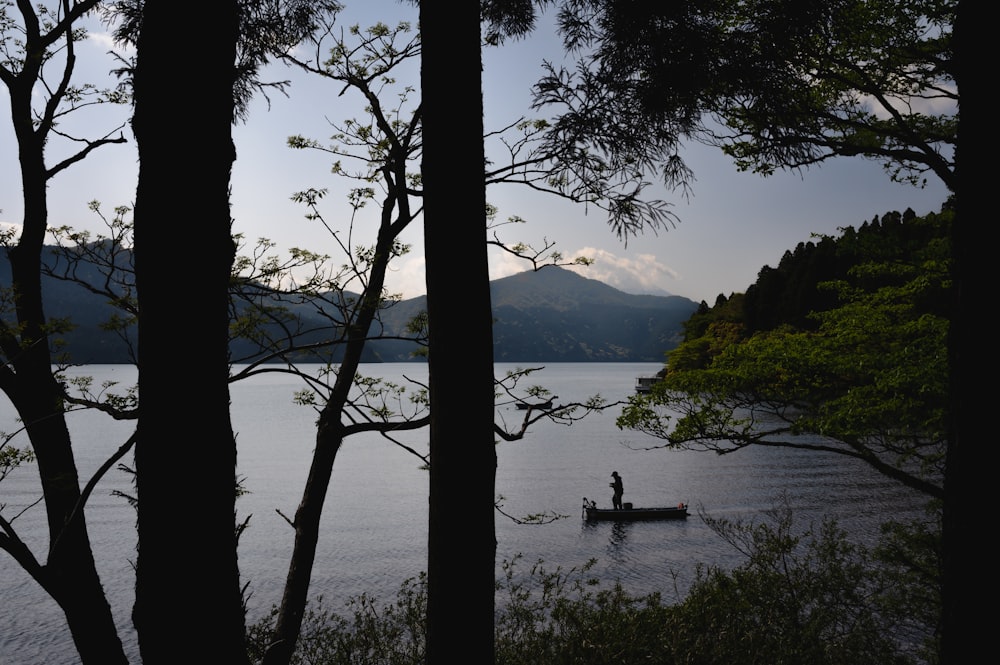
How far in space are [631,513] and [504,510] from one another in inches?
317

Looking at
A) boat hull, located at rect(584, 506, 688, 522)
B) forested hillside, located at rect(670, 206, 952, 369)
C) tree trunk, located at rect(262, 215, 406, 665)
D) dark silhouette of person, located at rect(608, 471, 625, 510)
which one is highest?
forested hillside, located at rect(670, 206, 952, 369)

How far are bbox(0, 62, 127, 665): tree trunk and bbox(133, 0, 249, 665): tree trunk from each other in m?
3.55

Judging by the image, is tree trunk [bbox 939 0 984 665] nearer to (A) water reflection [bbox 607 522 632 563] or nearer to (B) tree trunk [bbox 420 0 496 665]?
(B) tree trunk [bbox 420 0 496 665]

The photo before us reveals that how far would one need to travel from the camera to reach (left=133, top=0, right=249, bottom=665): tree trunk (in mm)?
2695

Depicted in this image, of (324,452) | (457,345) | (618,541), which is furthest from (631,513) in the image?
(457,345)

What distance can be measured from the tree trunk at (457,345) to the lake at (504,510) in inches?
279

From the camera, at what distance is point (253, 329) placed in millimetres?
6555

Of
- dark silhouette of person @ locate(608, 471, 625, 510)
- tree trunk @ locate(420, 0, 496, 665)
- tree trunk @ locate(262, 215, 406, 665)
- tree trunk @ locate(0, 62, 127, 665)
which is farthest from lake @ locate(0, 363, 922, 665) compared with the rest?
tree trunk @ locate(420, 0, 496, 665)

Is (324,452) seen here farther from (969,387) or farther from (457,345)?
(969,387)

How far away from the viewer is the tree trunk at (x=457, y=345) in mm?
→ 3541

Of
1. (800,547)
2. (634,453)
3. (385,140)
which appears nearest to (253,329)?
(385,140)

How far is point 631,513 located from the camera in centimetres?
3238

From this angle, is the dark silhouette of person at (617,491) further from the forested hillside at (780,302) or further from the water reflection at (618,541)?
the forested hillside at (780,302)

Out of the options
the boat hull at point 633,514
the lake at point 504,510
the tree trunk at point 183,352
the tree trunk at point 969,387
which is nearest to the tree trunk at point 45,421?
the tree trunk at point 183,352
